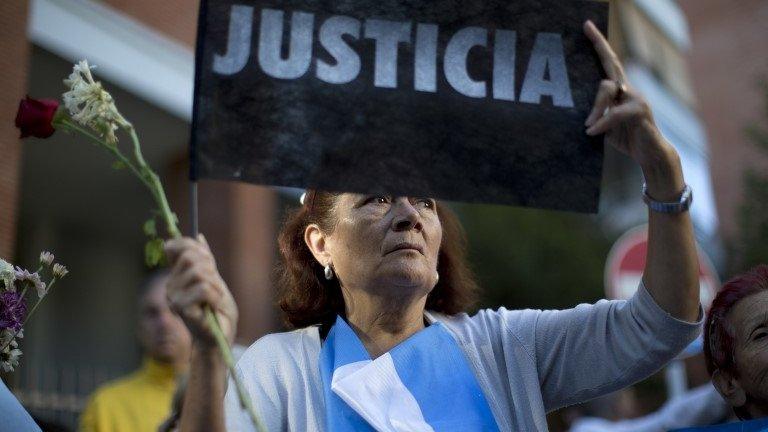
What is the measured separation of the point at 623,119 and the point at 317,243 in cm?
112

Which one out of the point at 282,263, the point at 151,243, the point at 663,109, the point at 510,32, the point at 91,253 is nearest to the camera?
the point at 151,243

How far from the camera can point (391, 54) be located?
9.34 feet

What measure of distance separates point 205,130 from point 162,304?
118 inches

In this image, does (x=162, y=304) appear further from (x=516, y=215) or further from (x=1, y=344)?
(x=516, y=215)

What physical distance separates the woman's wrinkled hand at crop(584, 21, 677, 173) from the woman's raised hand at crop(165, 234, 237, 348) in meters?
1.03

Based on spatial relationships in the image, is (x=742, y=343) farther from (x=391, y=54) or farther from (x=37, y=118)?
(x=37, y=118)

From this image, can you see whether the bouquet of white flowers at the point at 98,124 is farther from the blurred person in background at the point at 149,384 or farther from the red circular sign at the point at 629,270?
the red circular sign at the point at 629,270

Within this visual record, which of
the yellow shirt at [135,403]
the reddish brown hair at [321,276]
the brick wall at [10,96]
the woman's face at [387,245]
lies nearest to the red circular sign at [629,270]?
the yellow shirt at [135,403]

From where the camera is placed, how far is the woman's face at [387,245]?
10.4ft

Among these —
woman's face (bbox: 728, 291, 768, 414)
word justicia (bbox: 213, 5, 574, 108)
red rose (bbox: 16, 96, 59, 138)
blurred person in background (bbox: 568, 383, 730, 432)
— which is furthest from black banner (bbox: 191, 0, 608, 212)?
blurred person in background (bbox: 568, 383, 730, 432)

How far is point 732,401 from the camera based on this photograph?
3.21m

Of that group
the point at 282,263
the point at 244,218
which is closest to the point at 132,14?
the point at 244,218

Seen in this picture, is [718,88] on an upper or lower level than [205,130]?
upper

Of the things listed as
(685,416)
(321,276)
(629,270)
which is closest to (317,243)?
(321,276)
